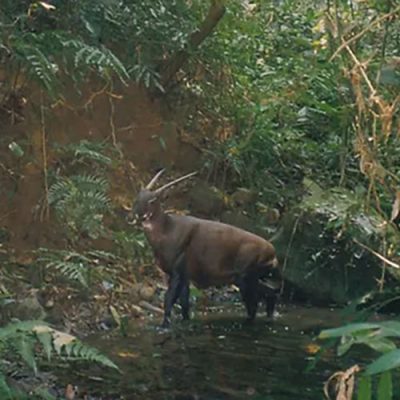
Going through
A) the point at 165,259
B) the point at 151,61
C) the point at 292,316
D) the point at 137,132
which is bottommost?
the point at 292,316

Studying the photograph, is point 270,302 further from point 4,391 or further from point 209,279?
point 4,391

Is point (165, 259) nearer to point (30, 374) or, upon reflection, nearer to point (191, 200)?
point (191, 200)

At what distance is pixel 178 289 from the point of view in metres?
7.45

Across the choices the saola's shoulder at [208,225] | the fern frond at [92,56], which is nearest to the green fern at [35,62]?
the fern frond at [92,56]

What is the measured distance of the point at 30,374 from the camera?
4969 millimetres

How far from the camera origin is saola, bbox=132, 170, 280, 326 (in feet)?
24.7

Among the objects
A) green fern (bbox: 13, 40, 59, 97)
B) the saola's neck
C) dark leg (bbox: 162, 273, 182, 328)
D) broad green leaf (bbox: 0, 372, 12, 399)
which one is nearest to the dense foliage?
green fern (bbox: 13, 40, 59, 97)

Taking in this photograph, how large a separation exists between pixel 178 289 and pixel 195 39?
230cm

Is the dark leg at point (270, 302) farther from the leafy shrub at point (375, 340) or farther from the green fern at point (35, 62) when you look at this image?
the leafy shrub at point (375, 340)

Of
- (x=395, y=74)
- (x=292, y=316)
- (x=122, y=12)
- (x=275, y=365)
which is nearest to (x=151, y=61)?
(x=122, y=12)

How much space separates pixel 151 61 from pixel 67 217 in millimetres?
1901

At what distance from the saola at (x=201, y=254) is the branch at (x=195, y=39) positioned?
4.63ft

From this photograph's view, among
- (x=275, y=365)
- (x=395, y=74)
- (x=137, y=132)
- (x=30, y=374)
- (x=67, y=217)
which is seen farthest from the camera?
(x=137, y=132)

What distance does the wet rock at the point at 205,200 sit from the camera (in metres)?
9.44
